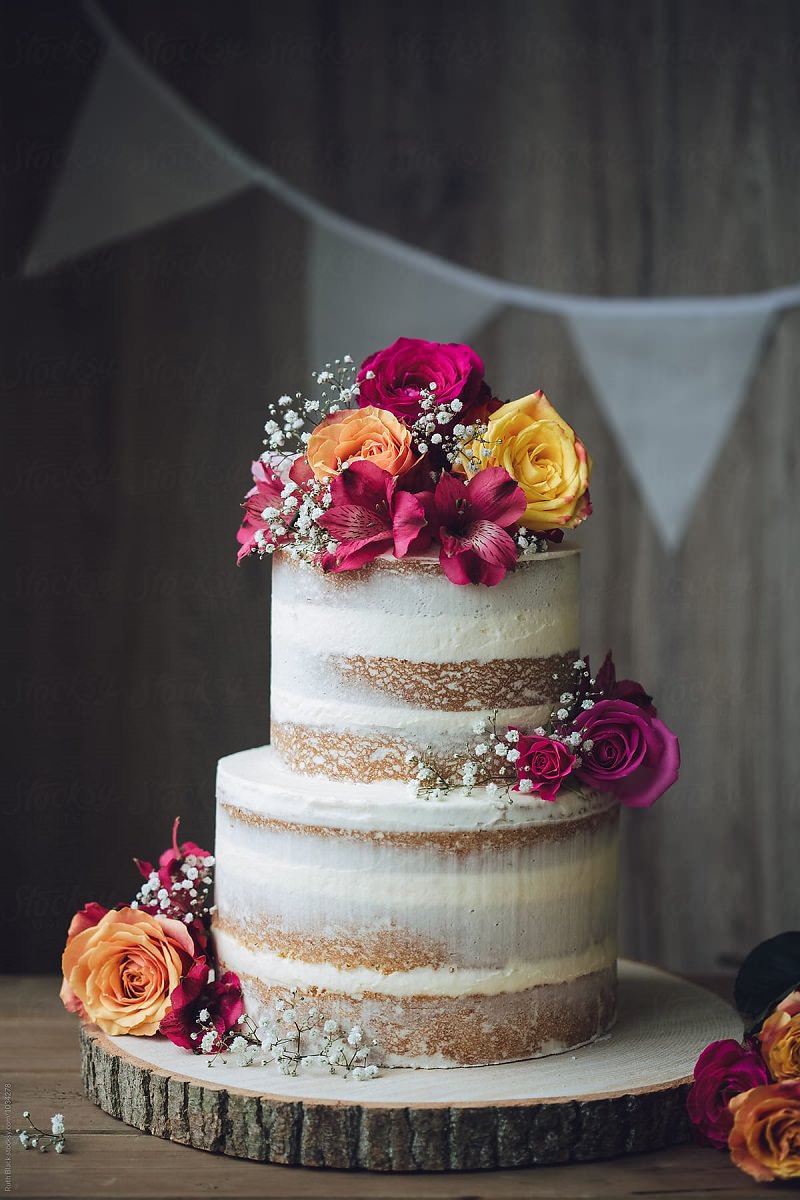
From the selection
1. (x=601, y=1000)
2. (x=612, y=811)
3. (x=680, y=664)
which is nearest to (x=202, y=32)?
(x=680, y=664)

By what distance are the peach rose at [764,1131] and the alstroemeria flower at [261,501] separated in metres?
0.95

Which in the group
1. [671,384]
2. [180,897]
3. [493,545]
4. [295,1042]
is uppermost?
[671,384]

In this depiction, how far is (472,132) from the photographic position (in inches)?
125

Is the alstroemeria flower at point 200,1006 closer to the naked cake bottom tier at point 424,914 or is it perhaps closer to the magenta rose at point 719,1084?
the naked cake bottom tier at point 424,914

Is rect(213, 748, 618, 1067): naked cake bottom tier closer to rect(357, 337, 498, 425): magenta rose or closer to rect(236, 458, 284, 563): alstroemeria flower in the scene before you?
rect(236, 458, 284, 563): alstroemeria flower

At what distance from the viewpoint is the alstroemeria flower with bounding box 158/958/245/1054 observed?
1912mm

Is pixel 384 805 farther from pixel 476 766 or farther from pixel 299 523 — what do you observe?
pixel 299 523

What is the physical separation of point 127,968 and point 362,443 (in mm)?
797

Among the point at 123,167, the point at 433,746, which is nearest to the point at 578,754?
the point at 433,746

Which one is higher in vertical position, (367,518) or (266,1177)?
(367,518)

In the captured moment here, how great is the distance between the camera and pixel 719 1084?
177 centimetres

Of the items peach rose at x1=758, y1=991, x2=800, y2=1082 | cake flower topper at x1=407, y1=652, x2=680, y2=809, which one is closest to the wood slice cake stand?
peach rose at x1=758, y1=991, x2=800, y2=1082

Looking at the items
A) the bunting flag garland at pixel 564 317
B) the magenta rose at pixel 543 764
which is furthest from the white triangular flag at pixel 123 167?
the magenta rose at pixel 543 764

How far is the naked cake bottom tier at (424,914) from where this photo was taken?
1.85 m
